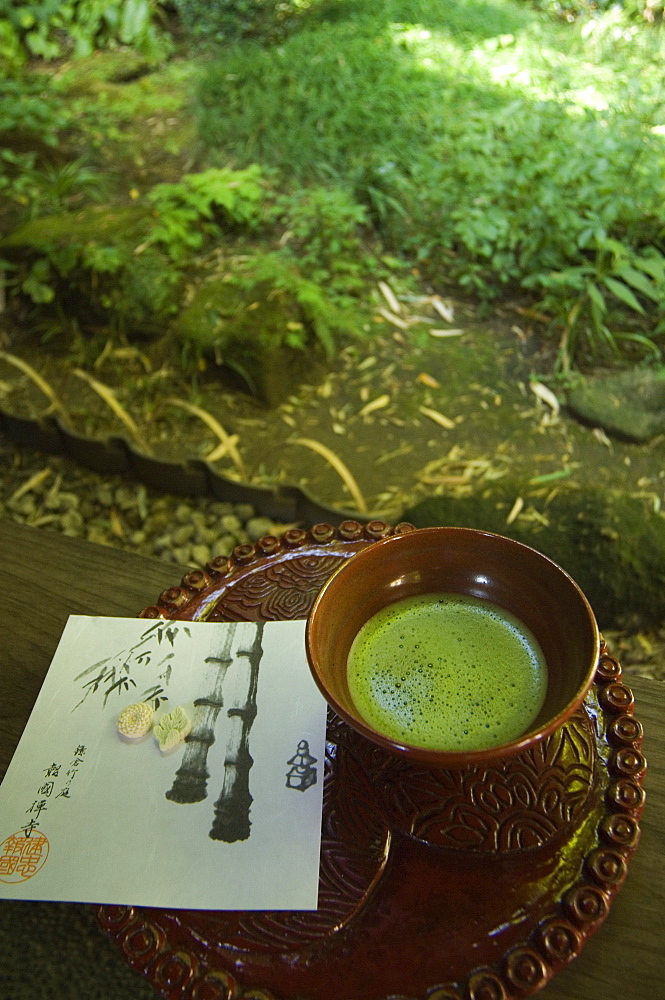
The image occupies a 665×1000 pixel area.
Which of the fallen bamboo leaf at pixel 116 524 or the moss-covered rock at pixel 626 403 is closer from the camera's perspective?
the fallen bamboo leaf at pixel 116 524

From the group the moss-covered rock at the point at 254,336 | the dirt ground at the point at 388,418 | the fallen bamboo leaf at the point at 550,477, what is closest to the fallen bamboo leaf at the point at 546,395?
the dirt ground at the point at 388,418

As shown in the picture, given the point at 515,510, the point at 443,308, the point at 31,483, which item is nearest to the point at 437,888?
the point at 515,510

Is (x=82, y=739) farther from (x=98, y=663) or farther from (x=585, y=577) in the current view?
(x=585, y=577)

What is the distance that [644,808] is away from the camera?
849 mm

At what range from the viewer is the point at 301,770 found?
847 millimetres

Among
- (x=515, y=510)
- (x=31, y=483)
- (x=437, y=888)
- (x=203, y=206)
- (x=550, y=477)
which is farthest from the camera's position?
(x=203, y=206)

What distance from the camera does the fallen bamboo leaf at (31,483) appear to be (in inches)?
85.5

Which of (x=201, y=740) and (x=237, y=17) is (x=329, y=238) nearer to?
(x=201, y=740)

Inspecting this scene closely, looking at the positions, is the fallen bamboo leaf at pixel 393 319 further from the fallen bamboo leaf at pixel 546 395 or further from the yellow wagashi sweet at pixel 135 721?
the yellow wagashi sweet at pixel 135 721

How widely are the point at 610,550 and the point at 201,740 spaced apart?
3.61 ft

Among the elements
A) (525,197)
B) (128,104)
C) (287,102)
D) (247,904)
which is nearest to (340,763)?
(247,904)

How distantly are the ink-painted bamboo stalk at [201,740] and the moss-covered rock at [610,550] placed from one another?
0.93 m

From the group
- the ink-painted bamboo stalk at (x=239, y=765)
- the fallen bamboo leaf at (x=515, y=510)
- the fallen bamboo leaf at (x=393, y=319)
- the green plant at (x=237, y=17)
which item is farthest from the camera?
the green plant at (x=237, y=17)

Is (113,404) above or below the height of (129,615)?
below
